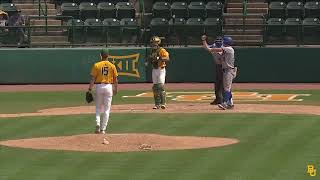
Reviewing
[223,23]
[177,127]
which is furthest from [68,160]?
[223,23]

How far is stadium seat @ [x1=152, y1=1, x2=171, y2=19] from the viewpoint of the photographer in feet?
124

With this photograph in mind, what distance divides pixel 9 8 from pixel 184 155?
22550mm

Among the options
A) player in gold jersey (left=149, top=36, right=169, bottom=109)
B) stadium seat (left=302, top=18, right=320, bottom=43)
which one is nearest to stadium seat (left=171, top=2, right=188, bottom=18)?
stadium seat (left=302, top=18, right=320, bottom=43)

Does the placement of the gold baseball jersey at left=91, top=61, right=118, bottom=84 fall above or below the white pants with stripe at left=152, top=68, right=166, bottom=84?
above

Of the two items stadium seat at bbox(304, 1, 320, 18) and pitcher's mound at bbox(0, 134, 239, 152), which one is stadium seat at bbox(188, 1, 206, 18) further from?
pitcher's mound at bbox(0, 134, 239, 152)

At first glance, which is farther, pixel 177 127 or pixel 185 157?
pixel 177 127

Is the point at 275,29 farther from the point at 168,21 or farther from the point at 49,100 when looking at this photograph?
the point at 49,100

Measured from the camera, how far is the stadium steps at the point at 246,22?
34.6m

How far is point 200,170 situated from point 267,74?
19761mm

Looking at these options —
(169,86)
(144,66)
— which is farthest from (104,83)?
(144,66)

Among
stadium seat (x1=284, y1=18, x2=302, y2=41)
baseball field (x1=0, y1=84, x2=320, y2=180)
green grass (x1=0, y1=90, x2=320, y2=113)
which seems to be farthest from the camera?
stadium seat (x1=284, y1=18, x2=302, y2=41)

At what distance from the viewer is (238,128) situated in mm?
20609

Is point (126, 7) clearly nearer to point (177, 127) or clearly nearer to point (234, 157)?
point (177, 127)

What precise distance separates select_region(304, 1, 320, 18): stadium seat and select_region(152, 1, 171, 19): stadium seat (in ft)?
18.3
